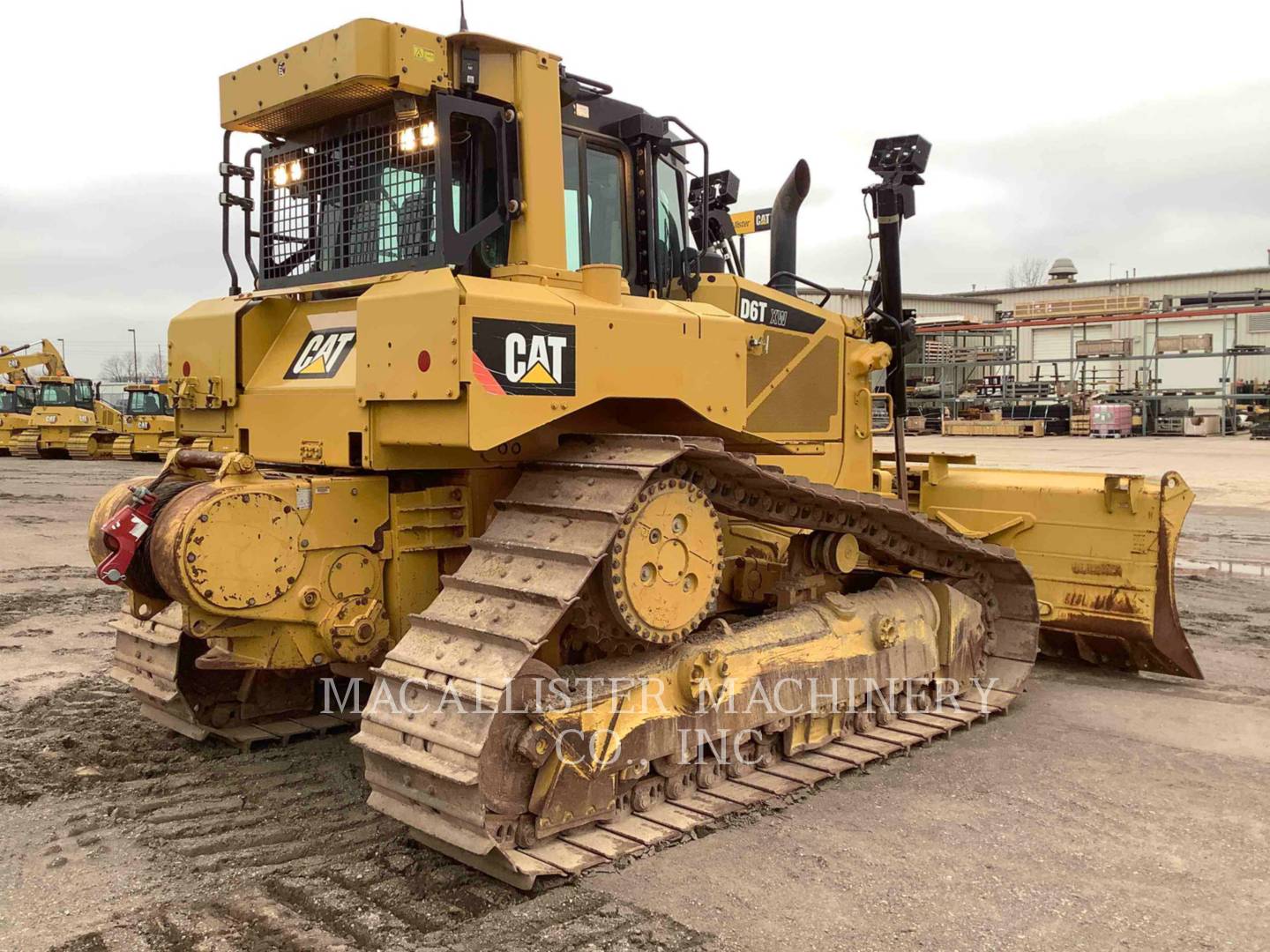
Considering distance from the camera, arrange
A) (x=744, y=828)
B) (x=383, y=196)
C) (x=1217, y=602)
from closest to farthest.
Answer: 1. (x=744, y=828)
2. (x=383, y=196)
3. (x=1217, y=602)

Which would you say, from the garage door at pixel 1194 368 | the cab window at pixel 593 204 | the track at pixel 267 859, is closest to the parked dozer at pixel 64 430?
the track at pixel 267 859

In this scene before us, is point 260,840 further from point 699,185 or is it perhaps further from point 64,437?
point 64,437

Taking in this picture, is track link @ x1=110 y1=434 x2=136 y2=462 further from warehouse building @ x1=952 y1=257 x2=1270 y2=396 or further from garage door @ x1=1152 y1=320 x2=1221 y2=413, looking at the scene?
garage door @ x1=1152 y1=320 x2=1221 y2=413

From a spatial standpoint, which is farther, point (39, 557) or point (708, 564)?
point (39, 557)

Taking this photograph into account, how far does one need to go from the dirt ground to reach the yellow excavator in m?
32.1

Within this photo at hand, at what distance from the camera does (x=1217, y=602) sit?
9.55m

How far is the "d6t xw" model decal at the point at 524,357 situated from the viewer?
3.96 meters

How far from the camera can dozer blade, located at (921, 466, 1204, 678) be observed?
22.5 ft

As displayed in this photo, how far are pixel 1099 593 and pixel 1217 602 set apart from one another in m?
3.30

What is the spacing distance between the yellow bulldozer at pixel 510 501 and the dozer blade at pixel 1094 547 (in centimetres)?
126

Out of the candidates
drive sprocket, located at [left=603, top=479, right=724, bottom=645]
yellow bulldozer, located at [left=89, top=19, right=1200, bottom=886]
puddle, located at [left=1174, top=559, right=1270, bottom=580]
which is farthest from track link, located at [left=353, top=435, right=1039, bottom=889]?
puddle, located at [left=1174, top=559, right=1270, bottom=580]

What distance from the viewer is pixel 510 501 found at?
4465 mm

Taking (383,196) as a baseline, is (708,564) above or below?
below

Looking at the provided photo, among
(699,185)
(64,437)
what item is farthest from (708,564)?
(64,437)
